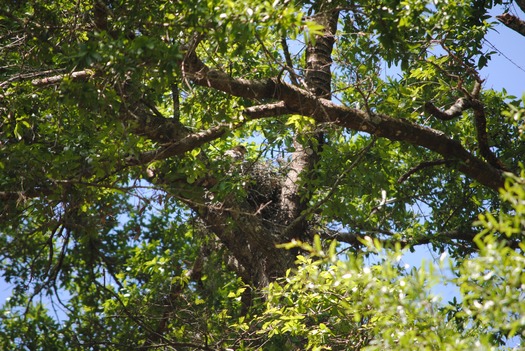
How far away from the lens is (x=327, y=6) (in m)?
6.12

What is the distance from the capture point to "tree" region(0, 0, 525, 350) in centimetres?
506

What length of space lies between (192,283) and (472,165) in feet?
13.2

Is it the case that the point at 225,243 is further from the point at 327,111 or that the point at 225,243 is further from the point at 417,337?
the point at 417,337

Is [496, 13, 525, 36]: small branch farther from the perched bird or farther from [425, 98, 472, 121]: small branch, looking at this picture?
the perched bird

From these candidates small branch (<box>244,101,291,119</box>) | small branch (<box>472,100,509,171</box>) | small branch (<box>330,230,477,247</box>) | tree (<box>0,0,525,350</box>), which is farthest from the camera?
small branch (<box>330,230,477,247</box>)

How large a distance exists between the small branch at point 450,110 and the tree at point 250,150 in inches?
0.8

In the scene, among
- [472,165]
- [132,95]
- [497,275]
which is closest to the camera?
[497,275]

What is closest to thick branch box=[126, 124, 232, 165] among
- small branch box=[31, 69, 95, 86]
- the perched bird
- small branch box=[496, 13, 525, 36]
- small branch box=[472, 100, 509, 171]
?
small branch box=[31, 69, 95, 86]

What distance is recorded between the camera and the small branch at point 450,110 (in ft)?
20.5

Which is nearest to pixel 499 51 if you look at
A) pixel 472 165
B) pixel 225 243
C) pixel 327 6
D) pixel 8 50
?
pixel 472 165

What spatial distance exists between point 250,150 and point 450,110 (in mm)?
3154

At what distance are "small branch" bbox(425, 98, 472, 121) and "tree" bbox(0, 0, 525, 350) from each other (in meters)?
0.02

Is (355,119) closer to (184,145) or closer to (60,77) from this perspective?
(184,145)

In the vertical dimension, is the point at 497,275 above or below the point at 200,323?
below
